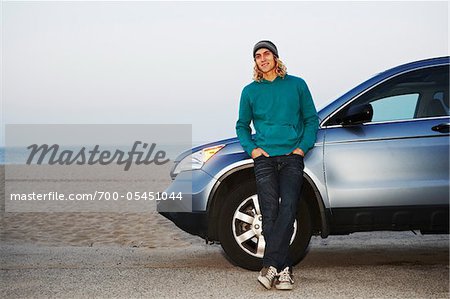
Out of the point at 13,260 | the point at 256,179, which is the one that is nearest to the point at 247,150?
the point at 256,179

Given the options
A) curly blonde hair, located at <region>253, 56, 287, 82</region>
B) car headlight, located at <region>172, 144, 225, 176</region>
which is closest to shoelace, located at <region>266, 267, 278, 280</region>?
car headlight, located at <region>172, 144, 225, 176</region>

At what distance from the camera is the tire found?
5.97 m

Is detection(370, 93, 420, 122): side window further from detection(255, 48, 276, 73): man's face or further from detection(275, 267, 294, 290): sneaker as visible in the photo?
detection(275, 267, 294, 290): sneaker

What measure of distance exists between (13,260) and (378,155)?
13.2 feet

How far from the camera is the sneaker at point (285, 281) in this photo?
17.8 ft

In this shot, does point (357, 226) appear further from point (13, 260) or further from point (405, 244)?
point (13, 260)

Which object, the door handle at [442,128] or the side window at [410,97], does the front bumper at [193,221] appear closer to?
the side window at [410,97]

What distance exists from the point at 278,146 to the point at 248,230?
3.04ft

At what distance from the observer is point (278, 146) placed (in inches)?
217

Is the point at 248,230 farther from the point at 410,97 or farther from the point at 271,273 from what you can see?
the point at 410,97

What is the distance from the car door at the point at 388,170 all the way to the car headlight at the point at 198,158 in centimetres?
103

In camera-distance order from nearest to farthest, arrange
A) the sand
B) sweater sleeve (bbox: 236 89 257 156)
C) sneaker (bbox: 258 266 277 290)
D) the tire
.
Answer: sneaker (bbox: 258 266 277 290)
sweater sleeve (bbox: 236 89 257 156)
the tire
the sand

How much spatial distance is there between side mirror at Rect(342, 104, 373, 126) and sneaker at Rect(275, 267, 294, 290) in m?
1.40

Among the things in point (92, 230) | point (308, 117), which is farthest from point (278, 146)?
point (92, 230)
